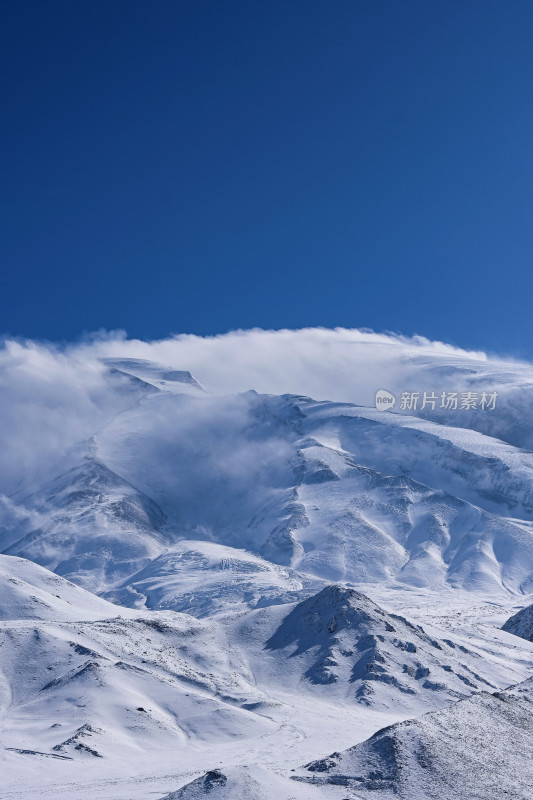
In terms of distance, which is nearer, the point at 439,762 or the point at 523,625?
the point at 439,762

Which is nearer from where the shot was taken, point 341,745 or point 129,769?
point 129,769

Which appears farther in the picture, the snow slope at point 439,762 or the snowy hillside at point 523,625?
the snowy hillside at point 523,625

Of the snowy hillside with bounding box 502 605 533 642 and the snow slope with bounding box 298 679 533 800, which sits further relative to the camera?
the snowy hillside with bounding box 502 605 533 642

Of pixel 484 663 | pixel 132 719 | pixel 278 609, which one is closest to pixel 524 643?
pixel 484 663

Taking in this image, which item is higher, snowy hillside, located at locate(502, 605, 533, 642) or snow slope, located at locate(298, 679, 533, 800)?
snowy hillside, located at locate(502, 605, 533, 642)

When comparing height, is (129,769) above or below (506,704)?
below

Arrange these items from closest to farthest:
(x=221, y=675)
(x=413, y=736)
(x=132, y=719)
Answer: (x=413, y=736) → (x=132, y=719) → (x=221, y=675)

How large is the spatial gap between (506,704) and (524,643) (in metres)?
77.4

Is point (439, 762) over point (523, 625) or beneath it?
beneath

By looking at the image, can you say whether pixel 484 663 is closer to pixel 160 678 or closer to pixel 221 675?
pixel 221 675

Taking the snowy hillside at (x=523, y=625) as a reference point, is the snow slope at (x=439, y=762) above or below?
below

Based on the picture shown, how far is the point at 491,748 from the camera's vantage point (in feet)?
215

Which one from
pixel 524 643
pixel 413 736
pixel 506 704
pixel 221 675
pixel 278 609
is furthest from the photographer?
pixel 524 643

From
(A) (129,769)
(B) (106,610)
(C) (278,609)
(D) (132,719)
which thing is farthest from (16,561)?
(A) (129,769)
